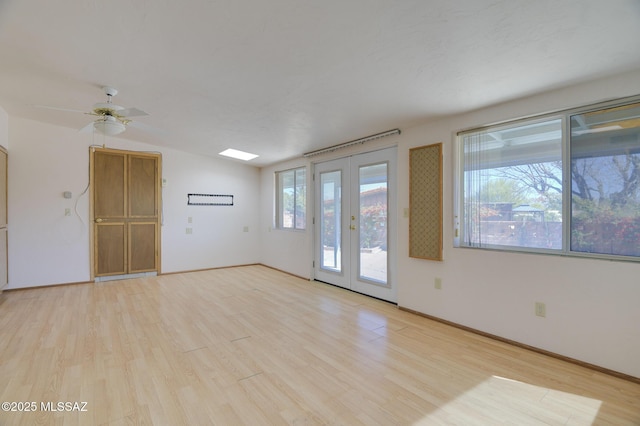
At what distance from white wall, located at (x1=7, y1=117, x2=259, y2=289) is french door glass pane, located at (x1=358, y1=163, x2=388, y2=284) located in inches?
142

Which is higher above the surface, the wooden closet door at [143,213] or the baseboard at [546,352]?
the wooden closet door at [143,213]

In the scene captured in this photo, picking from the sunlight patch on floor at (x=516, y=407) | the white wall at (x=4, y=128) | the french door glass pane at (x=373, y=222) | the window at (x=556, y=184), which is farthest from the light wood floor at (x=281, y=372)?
the white wall at (x=4, y=128)

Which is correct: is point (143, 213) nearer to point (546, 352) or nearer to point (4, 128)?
point (4, 128)

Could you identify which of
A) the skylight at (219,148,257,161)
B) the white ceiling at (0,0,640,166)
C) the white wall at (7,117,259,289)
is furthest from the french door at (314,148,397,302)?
the white wall at (7,117,259,289)

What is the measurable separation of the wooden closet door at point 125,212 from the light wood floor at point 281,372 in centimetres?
→ 159

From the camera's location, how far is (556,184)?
2.59 metres

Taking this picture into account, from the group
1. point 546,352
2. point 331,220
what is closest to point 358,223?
point 331,220

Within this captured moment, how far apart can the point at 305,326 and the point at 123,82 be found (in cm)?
313

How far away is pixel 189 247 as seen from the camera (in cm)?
609

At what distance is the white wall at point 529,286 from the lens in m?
2.23

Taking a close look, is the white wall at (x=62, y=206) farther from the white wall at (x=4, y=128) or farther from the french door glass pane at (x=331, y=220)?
the french door glass pane at (x=331, y=220)

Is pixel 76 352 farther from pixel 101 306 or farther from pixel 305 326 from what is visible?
pixel 305 326

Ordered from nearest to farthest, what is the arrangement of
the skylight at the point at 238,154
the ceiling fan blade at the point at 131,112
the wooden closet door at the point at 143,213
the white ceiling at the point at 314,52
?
the white ceiling at the point at 314,52
the ceiling fan blade at the point at 131,112
the wooden closet door at the point at 143,213
the skylight at the point at 238,154

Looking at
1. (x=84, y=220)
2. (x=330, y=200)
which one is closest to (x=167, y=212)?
(x=84, y=220)
